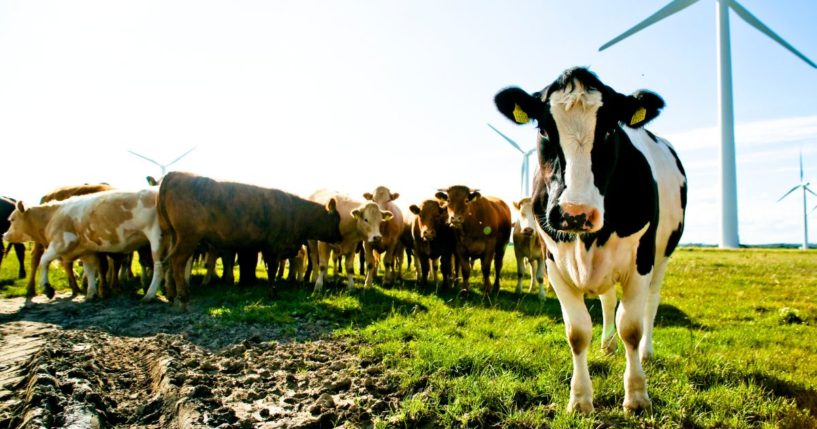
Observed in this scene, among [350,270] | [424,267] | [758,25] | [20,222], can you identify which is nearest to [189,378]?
[350,270]

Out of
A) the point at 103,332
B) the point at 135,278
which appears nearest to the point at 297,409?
the point at 103,332

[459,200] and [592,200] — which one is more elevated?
[459,200]

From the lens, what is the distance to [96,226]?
11.2 m

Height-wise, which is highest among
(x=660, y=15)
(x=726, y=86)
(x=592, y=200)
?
(x=660, y=15)

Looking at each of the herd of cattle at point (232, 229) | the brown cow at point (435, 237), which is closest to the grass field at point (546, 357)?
the herd of cattle at point (232, 229)

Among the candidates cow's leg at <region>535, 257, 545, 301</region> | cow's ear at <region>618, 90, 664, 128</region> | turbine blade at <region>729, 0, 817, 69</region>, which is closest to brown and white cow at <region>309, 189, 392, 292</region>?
cow's leg at <region>535, 257, 545, 301</region>

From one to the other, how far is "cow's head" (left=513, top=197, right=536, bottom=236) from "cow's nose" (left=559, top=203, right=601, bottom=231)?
311 inches

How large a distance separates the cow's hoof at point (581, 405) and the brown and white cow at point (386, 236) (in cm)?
894

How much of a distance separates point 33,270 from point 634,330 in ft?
41.5

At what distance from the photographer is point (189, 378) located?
190 inches

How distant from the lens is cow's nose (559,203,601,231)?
11.1 feet

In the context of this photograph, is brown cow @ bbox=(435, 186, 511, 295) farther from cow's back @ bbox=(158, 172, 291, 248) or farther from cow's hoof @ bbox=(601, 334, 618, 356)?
cow's hoof @ bbox=(601, 334, 618, 356)

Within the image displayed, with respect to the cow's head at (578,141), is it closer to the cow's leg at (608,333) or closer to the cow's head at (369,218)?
the cow's leg at (608,333)

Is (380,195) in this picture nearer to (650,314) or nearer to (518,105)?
(650,314)
